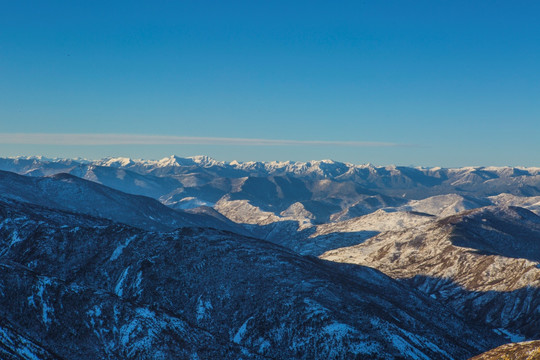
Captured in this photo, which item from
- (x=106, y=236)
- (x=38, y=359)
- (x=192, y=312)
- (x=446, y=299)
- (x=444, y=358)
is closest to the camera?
(x=38, y=359)

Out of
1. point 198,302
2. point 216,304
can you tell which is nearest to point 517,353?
point 216,304

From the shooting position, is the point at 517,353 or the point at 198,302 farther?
the point at 198,302

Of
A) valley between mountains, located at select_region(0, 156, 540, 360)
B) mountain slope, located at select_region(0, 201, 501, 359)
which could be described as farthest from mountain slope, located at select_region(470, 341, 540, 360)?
mountain slope, located at select_region(0, 201, 501, 359)

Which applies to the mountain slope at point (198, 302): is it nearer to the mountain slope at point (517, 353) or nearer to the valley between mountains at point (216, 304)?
the valley between mountains at point (216, 304)

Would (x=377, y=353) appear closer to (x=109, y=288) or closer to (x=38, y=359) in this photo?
(x=38, y=359)

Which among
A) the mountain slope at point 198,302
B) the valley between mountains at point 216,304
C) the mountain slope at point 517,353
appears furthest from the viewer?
the mountain slope at point 198,302

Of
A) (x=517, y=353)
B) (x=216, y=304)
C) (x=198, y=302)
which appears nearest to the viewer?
(x=517, y=353)

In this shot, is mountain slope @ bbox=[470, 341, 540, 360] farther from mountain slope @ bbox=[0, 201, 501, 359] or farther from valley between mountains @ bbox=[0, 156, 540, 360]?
mountain slope @ bbox=[0, 201, 501, 359]

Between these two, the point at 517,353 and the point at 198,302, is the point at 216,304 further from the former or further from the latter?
the point at 517,353

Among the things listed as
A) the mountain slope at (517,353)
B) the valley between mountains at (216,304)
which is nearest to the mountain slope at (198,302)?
the valley between mountains at (216,304)

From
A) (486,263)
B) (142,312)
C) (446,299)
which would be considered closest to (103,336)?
(142,312)

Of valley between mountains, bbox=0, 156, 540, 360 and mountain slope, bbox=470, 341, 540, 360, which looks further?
valley between mountains, bbox=0, 156, 540, 360
